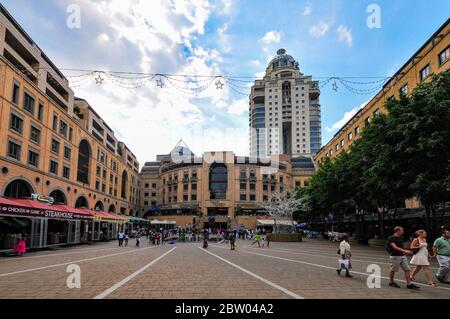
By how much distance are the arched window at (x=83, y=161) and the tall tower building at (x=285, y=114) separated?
108067 millimetres

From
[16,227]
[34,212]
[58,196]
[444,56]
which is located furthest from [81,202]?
[444,56]

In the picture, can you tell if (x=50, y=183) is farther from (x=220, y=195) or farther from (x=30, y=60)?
(x=220, y=195)

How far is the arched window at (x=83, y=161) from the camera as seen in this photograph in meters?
48.5

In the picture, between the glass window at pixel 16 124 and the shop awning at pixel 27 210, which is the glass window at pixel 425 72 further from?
the glass window at pixel 16 124

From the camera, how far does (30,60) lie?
1522 inches

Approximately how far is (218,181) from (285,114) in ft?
265

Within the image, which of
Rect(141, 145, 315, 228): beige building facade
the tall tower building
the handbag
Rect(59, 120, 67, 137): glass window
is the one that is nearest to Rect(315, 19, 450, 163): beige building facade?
the handbag

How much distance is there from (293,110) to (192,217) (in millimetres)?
91302

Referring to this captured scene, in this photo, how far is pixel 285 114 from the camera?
155m

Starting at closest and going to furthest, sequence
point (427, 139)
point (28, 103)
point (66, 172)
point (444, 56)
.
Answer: point (427, 139) < point (444, 56) < point (28, 103) < point (66, 172)

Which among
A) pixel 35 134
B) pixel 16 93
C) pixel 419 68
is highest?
pixel 419 68

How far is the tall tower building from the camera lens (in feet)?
500

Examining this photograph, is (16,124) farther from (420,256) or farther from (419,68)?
(419,68)

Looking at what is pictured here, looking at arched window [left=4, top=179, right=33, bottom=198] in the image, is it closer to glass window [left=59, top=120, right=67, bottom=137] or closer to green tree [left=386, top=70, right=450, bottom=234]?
glass window [left=59, top=120, right=67, bottom=137]
